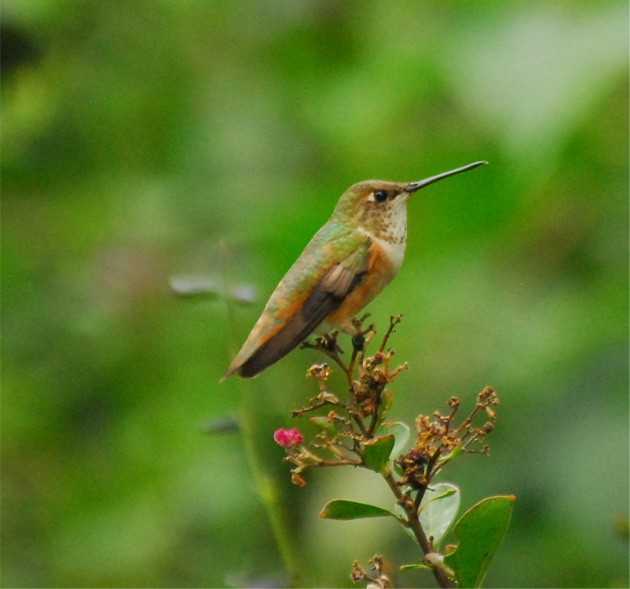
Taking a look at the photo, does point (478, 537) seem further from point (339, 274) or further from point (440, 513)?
point (339, 274)

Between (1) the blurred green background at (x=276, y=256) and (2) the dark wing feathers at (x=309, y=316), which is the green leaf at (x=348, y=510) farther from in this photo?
(1) the blurred green background at (x=276, y=256)

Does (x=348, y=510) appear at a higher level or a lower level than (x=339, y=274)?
lower

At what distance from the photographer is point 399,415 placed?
3250 mm

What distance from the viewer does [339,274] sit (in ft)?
6.43

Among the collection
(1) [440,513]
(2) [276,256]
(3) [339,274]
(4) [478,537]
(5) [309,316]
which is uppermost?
(2) [276,256]

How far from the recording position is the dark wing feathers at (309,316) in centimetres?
161

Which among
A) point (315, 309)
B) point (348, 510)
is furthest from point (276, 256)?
point (348, 510)

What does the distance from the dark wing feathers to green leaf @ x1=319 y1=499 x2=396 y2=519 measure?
425 millimetres

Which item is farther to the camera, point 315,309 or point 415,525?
point 315,309

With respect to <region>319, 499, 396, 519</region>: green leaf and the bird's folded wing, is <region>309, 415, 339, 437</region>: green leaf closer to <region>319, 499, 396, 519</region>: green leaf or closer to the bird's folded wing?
<region>319, 499, 396, 519</region>: green leaf

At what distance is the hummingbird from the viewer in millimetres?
1721

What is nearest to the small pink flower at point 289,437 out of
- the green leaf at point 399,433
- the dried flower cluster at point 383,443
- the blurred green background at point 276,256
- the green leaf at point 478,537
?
the dried flower cluster at point 383,443

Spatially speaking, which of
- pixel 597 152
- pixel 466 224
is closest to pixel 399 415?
pixel 466 224

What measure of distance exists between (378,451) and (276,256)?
1.38 m
